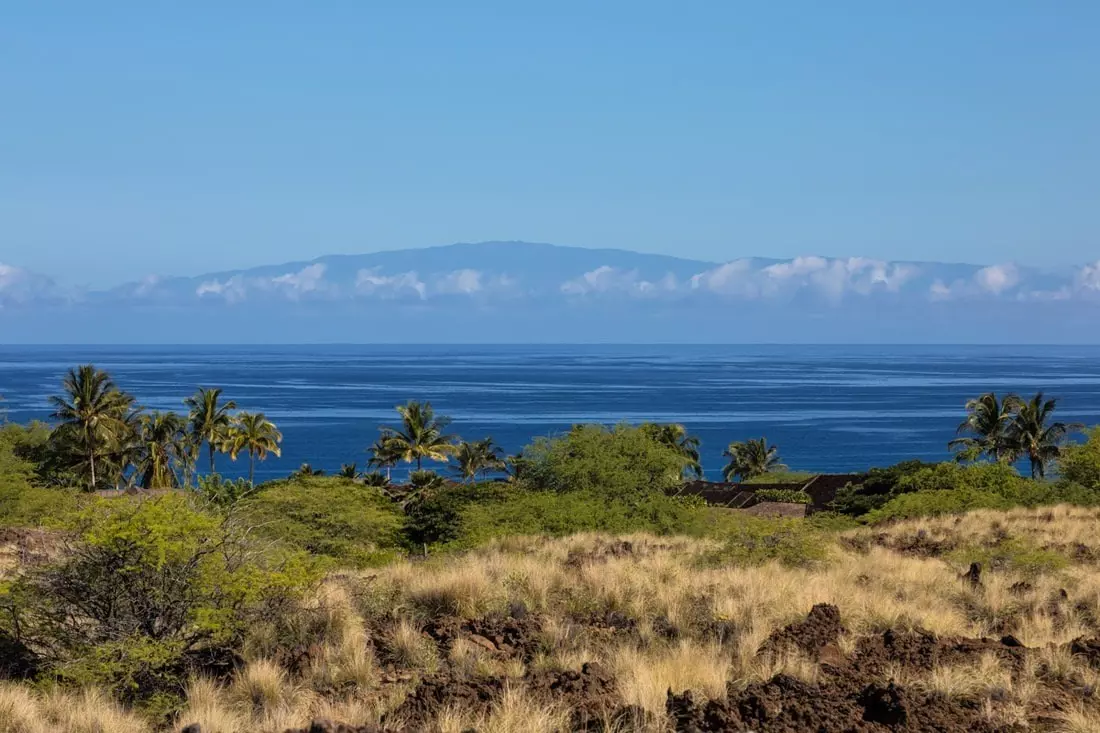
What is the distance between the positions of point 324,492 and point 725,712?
80.1 ft

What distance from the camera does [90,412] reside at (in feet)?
220

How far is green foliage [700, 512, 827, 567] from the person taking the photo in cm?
1725

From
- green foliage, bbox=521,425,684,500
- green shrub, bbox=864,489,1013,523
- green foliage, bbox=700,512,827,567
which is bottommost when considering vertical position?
green shrub, bbox=864,489,1013,523

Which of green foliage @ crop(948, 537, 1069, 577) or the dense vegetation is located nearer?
the dense vegetation

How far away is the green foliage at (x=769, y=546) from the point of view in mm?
17250

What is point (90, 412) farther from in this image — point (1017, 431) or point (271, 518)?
point (1017, 431)

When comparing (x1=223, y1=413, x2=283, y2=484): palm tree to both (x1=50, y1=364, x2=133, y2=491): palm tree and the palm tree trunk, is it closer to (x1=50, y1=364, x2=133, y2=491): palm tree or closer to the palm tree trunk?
(x1=50, y1=364, x2=133, y2=491): palm tree

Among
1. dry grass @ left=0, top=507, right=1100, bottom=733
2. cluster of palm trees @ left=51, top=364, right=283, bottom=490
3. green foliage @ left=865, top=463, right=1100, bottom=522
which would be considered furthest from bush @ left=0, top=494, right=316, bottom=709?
cluster of palm trees @ left=51, top=364, right=283, bottom=490

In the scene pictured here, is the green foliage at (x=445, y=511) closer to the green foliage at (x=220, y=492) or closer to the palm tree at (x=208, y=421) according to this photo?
the green foliage at (x=220, y=492)

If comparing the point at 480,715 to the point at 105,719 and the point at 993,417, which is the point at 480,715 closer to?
the point at 105,719

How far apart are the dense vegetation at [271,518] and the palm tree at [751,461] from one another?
109 centimetres

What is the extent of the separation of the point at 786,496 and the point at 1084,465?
14897 mm

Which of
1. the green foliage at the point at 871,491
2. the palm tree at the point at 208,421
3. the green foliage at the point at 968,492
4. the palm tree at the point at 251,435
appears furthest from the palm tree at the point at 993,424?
the palm tree at the point at 208,421

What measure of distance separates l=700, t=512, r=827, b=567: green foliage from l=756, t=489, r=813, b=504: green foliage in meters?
34.4
